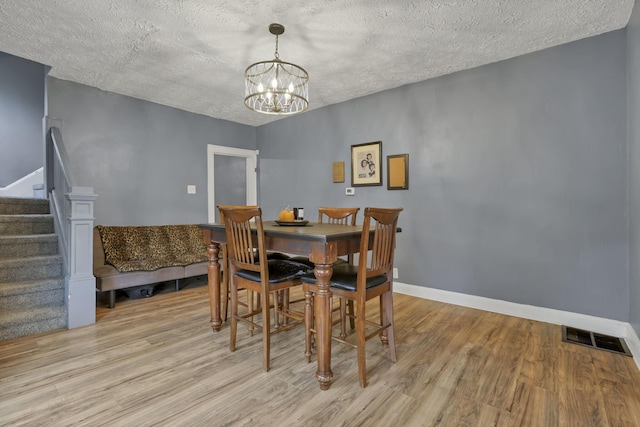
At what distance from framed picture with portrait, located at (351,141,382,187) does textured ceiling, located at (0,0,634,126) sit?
78cm

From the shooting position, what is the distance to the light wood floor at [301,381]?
1450 millimetres

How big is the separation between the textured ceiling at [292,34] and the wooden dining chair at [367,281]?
154 cm

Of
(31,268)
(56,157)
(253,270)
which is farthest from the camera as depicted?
(56,157)

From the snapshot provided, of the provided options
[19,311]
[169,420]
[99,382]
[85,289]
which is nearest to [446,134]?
[169,420]

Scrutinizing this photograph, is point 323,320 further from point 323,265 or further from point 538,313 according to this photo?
point 538,313

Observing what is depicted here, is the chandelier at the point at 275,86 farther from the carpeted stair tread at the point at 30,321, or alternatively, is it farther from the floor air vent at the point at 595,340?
the floor air vent at the point at 595,340

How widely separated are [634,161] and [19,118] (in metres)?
6.84

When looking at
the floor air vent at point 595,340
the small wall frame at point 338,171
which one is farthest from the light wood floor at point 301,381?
the small wall frame at point 338,171

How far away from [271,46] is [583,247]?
3.12 meters

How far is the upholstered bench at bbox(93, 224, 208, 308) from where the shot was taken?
3.04 metres

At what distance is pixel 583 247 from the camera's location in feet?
8.14

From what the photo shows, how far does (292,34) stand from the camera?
8.05 ft

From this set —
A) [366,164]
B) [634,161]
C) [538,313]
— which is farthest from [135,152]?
[634,161]

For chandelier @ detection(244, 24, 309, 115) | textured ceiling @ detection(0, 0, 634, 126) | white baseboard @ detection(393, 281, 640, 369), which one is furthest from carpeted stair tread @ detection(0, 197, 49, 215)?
white baseboard @ detection(393, 281, 640, 369)
